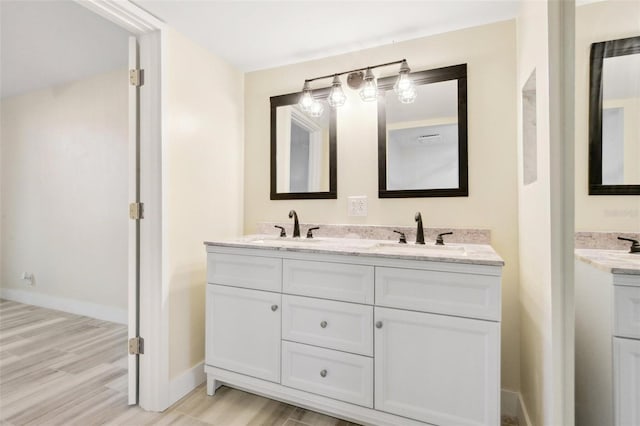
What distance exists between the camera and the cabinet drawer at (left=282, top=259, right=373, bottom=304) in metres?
1.45

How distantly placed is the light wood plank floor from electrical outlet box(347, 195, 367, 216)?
1.20 metres

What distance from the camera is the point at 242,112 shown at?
94.9 inches

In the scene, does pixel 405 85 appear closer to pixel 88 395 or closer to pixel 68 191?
pixel 88 395

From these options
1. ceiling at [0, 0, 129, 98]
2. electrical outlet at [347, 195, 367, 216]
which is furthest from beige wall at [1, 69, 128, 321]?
electrical outlet at [347, 195, 367, 216]

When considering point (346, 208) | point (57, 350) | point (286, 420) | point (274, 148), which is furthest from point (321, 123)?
point (57, 350)

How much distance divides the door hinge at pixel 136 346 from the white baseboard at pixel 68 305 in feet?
4.49

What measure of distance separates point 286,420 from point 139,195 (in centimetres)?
149

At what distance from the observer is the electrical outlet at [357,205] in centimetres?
203

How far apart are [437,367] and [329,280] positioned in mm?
605

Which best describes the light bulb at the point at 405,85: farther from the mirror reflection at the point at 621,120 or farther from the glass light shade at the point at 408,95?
the mirror reflection at the point at 621,120

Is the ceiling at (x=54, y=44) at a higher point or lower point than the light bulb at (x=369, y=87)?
higher

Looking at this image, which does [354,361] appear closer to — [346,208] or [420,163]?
[346,208]

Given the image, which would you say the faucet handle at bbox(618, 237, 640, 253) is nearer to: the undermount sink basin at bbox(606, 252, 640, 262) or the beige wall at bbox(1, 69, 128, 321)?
the undermount sink basin at bbox(606, 252, 640, 262)

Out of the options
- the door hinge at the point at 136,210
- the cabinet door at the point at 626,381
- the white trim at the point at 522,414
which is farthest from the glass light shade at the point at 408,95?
the white trim at the point at 522,414
